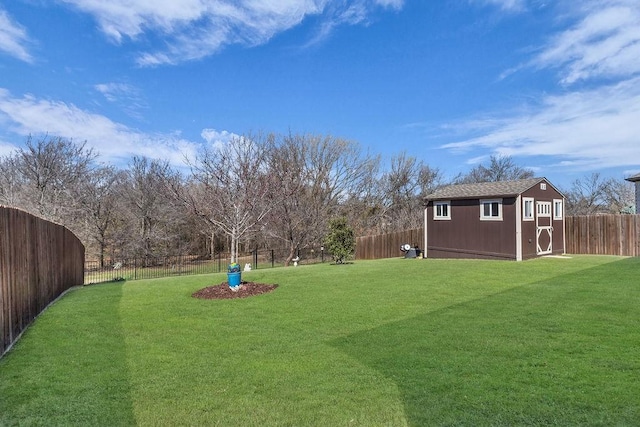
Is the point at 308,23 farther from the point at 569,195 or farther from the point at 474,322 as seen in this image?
the point at 569,195

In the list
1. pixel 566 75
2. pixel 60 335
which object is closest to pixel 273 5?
pixel 60 335

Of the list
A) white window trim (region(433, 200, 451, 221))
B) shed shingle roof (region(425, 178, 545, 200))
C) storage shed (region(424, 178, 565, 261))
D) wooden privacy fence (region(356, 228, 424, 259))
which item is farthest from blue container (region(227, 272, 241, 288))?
wooden privacy fence (region(356, 228, 424, 259))

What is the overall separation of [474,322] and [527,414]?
9.39 feet

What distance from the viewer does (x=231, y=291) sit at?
8.62 meters

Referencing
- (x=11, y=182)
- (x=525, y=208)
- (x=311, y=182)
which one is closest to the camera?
(x=525, y=208)

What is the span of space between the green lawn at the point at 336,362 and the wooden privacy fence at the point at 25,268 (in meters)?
Result: 0.30

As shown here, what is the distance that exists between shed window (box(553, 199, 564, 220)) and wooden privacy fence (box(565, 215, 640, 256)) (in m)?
0.50

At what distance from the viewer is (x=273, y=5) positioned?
34.9 feet

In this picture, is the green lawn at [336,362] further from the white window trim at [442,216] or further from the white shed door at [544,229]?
the white window trim at [442,216]

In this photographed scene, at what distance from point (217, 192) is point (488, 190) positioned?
38.3 feet

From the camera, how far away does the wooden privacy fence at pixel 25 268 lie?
4.91 meters

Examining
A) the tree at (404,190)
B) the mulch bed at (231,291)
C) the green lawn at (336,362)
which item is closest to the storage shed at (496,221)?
the green lawn at (336,362)

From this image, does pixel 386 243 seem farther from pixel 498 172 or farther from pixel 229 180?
pixel 498 172

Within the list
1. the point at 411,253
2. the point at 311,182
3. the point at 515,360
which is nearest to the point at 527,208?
the point at 411,253
